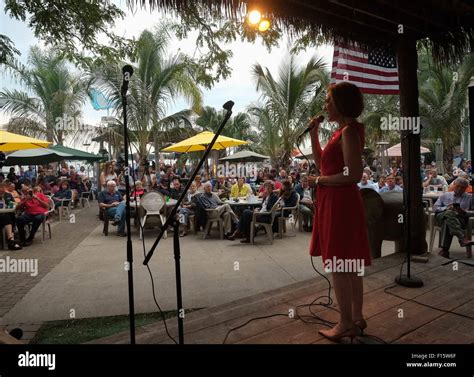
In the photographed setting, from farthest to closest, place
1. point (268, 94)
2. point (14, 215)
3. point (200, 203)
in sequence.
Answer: point (268, 94) < point (200, 203) < point (14, 215)

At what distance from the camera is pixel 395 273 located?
3932 millimetres

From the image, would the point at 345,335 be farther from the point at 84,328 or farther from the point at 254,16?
the point at 254,16

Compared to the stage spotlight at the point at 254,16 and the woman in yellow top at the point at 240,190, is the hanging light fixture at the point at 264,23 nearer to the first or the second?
the stage spotlight at the point at 254,16

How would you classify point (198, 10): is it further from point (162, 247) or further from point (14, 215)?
point (14, 215)

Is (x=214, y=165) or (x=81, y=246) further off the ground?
(x=214, y=165)

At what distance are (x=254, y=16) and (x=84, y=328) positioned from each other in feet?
12.6

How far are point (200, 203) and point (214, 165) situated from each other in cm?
1308

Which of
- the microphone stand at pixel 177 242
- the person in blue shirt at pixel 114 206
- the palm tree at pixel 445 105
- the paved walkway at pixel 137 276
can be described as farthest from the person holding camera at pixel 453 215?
the palm tree at pixel 445 105

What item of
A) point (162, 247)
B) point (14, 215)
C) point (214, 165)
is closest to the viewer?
point (162, 247)

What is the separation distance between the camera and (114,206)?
888 cm

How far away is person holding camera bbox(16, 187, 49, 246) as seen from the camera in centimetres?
759

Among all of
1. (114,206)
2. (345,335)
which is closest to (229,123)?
(114,206)

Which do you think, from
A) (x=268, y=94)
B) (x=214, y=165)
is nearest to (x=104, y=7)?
(x=268, y=94)

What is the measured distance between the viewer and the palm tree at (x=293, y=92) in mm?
14195
